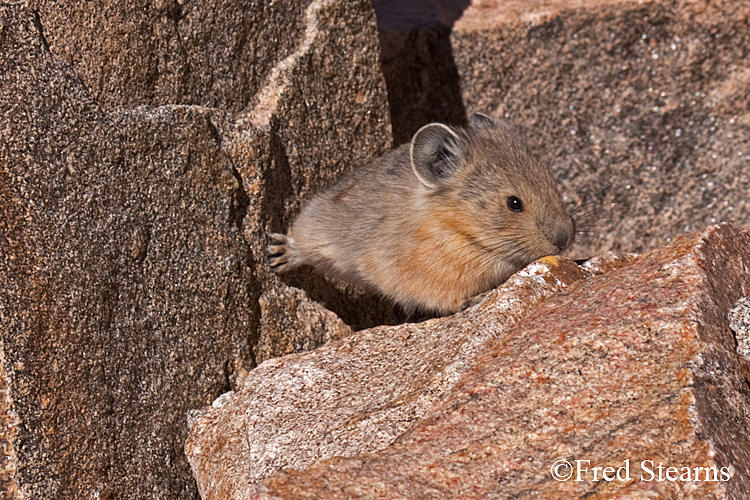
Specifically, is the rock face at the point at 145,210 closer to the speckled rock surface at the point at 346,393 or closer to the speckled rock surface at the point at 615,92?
the speckled rock surface at the point at 346,393

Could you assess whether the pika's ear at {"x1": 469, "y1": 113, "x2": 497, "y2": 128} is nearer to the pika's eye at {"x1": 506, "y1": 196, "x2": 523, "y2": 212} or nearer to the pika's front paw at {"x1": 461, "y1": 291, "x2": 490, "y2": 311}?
the pika's eye at {"x1": 506, "y1": 196, "x2": 523, "y2": 212}

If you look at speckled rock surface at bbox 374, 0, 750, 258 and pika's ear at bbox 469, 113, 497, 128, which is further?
speckled rock surface at bbox 374, 0, 750, 258

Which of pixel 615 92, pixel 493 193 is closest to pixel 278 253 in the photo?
pixel 493 193

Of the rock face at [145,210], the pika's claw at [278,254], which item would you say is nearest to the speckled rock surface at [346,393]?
the rock face at [145,210]

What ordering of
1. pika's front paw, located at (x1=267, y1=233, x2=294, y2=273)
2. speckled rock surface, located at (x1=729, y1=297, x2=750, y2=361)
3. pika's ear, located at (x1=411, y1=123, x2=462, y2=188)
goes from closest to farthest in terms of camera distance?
speckled rock surface, located at (x1=729, y1=297, x2=750, y2=361)
pika's ear, located at (x1=411, y1=123, x2=462, y2=188)
pika's front paw, located at (x1=267, y1=233, x2=294, y2=273)

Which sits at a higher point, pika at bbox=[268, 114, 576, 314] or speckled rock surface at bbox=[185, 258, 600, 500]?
pika at bbox=[268, 114, 576, 314]

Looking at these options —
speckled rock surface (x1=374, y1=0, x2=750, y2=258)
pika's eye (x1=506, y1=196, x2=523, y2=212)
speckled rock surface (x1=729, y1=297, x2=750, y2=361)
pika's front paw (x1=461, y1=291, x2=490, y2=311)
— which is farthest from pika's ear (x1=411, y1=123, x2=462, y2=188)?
speckled rock surface (x1=729, y1=297, x2=750, y2=361)
